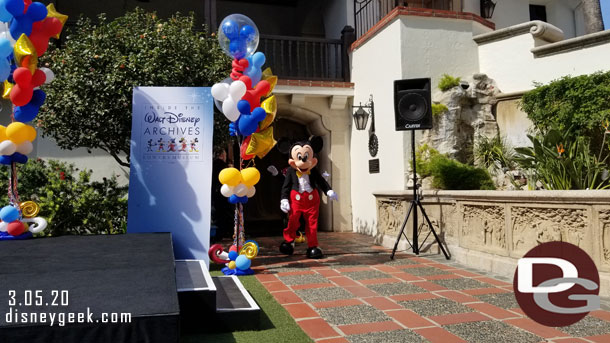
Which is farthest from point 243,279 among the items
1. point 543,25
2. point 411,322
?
point 543,25

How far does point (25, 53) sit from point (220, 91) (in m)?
1.91

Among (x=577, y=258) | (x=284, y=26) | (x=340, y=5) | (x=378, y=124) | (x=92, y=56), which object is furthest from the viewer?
(x=284, y=26)

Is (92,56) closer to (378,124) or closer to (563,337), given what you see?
(378,124)

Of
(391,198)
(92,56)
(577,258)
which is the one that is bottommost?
(577,258)

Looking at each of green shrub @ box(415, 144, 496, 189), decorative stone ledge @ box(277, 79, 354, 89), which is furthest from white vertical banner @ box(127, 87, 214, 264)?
decorative stone ledge @ box(277, 79, 354, 89)

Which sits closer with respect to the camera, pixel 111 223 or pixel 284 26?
pixel 111 223

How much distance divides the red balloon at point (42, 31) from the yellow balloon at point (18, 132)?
0.79 m

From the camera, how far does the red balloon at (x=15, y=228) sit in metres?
Answer: 4.54

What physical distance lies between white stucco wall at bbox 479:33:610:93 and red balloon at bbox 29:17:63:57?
6729 mm

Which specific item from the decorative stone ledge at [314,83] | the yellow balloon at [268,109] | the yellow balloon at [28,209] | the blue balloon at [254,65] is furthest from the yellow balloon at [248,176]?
the decorative stone ledge at [314,83]

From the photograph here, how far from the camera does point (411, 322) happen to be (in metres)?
3.41

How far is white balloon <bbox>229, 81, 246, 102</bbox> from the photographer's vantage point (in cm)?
482

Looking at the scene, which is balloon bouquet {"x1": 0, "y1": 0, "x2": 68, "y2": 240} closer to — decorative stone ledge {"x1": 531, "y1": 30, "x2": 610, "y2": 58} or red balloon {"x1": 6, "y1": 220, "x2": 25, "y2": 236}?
red balloon {"x1": 6, "y1": 220, "x2": 25, "y2": 236}

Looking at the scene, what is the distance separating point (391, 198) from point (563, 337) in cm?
434
